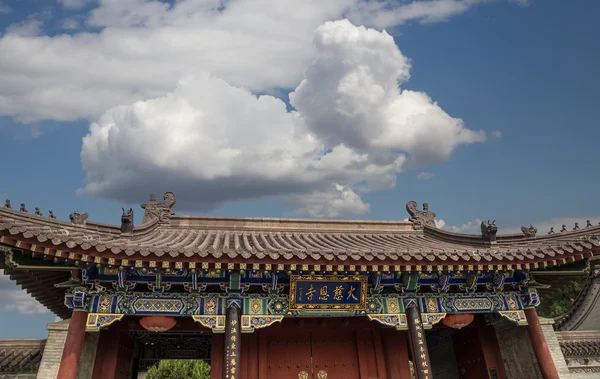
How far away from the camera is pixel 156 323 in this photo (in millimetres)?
8680

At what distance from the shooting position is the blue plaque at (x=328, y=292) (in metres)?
8.98

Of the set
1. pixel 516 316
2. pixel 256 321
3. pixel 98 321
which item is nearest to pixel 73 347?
pixel 98 321

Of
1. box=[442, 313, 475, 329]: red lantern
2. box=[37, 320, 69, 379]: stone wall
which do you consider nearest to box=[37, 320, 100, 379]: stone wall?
box=[37, 320, 69, 379]: stone wall

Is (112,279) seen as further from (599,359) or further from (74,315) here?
(599,359)

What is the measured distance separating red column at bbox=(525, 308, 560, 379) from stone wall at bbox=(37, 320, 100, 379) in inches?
409

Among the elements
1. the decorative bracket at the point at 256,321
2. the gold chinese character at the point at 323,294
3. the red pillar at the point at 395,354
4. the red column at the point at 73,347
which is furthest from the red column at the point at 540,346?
the red column at the point at 73,347

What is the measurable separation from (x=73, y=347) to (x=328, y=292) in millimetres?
5308

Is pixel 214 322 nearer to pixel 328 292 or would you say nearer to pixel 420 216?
pixel 328 292

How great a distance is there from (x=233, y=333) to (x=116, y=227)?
4.87m

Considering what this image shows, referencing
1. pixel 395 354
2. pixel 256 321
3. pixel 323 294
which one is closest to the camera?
pixel 256 321

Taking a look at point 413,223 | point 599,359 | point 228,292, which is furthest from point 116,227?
point 599,359

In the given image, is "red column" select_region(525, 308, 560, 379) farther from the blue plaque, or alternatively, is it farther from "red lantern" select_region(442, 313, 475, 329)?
the blue plaque

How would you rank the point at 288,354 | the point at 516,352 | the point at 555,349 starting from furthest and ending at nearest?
the point at 288,354
the point at 516,352
the point at 555,349

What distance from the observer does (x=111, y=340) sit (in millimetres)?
10047
